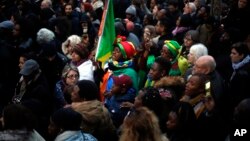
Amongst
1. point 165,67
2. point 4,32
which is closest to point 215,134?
point 165,67

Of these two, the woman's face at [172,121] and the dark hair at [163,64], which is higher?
the dark hair at [163,64]

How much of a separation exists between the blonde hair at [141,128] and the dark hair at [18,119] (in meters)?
0.85

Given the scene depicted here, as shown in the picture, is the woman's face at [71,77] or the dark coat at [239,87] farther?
the woman's face at [71,77]

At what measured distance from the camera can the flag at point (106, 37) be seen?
9.46 meters

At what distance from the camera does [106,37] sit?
9727 millimetres

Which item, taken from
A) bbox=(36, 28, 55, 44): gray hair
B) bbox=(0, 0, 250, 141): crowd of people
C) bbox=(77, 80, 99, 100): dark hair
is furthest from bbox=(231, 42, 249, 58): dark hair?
bbox=(36, 28, 55, 44): gray hair

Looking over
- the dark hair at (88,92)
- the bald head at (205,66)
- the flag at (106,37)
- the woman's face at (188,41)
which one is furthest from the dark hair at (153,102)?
the woman's face at (188,41)

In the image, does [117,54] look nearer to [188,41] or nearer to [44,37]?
[188,41]

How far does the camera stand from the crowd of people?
5852 millimetres

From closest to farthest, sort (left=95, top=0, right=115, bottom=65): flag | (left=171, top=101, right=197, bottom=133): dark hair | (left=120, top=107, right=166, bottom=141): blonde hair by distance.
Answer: (left=120, top=107, right=166, bottom=141): blonde hair < (left=171, top=101, right=197, bottom=133): dark hair < (left=95, top=0, right=115, bottom=65): flag

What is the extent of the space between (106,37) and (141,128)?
14.3ft

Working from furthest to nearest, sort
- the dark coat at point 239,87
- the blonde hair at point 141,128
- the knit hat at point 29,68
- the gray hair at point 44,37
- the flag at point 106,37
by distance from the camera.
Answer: the gray hair at point 44,37 → the flag at point 106,37 → the knit hat at point 29,68 → the dark coat at point 239,87 → the blonde hair at point 141,128

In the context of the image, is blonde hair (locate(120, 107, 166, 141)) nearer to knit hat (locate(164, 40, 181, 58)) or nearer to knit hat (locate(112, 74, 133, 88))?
knit hat (locate(112, 74, 133, 88))

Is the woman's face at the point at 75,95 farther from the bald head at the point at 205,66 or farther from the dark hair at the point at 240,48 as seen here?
the dark hair at the point at 240,48
